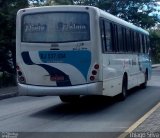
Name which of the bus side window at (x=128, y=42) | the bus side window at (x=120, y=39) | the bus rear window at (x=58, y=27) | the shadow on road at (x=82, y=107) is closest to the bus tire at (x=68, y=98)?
the shadow on road at (x=82, y=107)

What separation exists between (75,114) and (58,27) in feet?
8.32

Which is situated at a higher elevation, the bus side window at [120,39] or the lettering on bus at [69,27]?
the lettering on bus at [69,27]

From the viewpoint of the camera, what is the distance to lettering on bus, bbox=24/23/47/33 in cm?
1342

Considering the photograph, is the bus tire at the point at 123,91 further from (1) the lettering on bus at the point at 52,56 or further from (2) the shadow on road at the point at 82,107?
(1) the lettering on bus at the point at 52,56

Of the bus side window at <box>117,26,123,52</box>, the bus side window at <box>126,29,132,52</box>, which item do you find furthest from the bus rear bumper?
the bus side window at <box>126,29,132,52</box>

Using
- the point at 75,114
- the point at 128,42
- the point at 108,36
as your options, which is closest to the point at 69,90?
the point at 75,114

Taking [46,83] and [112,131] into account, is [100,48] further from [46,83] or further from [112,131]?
[112,131]

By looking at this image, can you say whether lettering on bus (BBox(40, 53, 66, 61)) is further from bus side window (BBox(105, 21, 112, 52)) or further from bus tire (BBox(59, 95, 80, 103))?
bus tire (BBox(59, 95, 80, 103))

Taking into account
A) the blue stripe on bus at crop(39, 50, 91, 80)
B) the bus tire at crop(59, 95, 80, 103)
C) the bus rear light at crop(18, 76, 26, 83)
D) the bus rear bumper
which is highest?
the blue stripe on bus at crop(39, 50, 91, 80)

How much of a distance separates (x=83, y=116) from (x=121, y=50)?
4.46 meters

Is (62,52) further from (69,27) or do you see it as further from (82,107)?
(82,107)

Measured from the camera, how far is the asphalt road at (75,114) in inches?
416

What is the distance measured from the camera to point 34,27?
13531 mm

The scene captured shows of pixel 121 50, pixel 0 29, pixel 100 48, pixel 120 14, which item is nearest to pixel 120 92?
pixel 121 50
